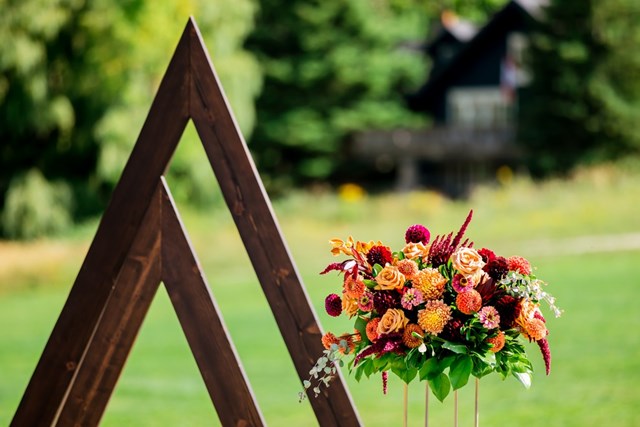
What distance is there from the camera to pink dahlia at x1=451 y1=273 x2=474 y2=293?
3.38m

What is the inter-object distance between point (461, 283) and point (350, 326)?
9.71 metres

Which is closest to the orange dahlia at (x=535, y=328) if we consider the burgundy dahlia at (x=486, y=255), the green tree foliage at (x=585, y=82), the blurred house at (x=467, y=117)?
the burgundy dahlia at (x=486, y=255)

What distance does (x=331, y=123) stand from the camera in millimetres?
36500

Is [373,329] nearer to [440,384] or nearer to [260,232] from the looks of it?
[440,384]

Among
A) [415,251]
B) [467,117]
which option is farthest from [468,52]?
[415,251]

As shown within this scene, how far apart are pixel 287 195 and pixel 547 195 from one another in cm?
1259

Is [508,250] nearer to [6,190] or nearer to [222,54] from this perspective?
[222,54]

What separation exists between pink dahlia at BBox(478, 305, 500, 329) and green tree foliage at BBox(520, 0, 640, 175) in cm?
2843

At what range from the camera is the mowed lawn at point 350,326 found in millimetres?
8469

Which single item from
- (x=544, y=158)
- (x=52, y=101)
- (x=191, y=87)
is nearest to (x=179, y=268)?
(x=191, y=87)

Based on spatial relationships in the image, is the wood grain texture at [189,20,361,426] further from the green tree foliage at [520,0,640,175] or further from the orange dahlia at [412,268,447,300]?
the green tree foliage at [520,0,640,175]

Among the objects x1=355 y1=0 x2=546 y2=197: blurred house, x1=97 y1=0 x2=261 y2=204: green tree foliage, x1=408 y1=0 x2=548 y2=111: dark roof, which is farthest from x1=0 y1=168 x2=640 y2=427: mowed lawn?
x1=408 y1=0 x2=548 y2=111: dark roof

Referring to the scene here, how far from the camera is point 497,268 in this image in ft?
11.4

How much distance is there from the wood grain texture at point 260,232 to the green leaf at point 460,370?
517 mm
